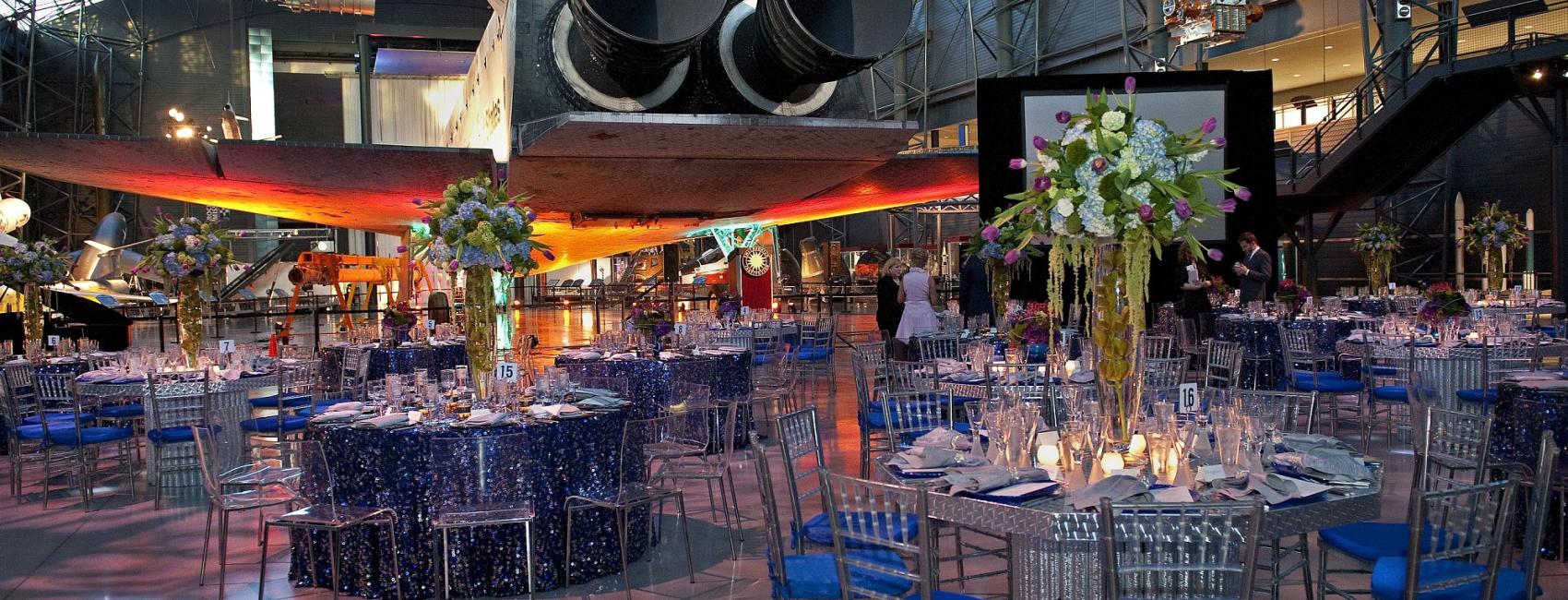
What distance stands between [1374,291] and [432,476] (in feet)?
49.6

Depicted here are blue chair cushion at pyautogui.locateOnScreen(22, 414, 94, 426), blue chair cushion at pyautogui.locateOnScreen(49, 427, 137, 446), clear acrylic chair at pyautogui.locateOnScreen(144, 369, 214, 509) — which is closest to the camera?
blue chair cushion at pyautogui.locateOnScreen(49, 427, 137, 446)

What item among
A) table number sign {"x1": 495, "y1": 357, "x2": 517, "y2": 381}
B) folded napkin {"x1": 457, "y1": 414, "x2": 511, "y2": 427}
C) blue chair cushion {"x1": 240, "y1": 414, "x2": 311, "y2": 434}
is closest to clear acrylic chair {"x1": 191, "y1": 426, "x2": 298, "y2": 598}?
folded napkin {"x1": 457, "y1": 414, "x2": 511, "y2": 427}

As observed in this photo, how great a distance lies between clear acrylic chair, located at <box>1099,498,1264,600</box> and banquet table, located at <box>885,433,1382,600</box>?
0.37ft

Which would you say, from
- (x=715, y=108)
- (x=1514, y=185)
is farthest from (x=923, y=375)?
(x=1514, y=185)

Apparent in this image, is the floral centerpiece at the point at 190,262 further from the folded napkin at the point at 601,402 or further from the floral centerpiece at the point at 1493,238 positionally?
the floral centerpiece at the point at 1493,238

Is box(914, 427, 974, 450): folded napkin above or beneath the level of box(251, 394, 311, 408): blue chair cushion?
above

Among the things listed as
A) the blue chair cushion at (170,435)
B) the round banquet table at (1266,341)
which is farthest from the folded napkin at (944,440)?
the round banquet table at (1266,341)

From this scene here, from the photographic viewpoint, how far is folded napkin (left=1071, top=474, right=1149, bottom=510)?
9.37ft

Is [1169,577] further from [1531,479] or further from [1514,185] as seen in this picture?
[1514,185]

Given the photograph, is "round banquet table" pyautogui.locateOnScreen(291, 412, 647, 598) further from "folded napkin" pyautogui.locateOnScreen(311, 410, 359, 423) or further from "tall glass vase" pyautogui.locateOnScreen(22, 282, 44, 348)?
"tall glass vase" pyautogui.locateOnScreen(22, 282, 44, 348)

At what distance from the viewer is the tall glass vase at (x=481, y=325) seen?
536cm

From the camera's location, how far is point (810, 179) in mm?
7883

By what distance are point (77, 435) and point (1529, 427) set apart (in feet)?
25.7

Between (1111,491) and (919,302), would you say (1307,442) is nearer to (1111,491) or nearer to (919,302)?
(1111,491)
